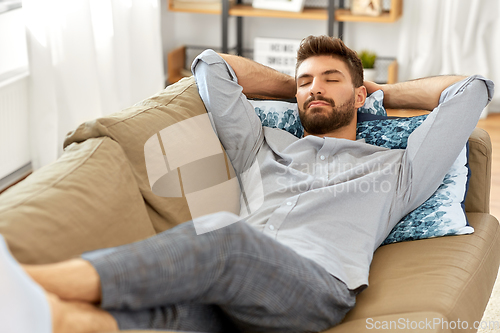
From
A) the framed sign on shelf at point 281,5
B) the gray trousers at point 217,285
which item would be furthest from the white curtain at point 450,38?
the gray trousers at point 217,285

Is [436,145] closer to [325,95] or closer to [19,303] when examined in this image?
[325,95]

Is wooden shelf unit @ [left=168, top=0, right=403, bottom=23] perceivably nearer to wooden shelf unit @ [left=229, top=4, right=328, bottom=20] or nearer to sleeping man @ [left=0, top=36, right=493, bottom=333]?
wooden shelf unit @ [left=229, top=4, right=328, bottom=20]

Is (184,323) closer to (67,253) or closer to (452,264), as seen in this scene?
(67,253)

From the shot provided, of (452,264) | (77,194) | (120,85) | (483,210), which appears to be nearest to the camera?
(77,194)

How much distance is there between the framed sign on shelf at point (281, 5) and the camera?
348 cm

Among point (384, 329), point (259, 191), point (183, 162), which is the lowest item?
point (384, 329)

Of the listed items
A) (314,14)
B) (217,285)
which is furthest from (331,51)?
(314,14)

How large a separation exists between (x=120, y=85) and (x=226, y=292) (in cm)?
230

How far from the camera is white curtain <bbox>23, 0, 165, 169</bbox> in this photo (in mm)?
2592

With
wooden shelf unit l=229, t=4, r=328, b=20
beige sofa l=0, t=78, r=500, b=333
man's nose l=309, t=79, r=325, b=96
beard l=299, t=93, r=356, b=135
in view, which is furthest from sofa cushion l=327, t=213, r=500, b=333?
wooden shelf unit l=229, t=4, r=328, b=20

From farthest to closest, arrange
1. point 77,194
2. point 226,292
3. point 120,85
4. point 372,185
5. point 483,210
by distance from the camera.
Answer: point 120,85 → point 483,210 → point 372,185 → point 77,194 → point 226,292

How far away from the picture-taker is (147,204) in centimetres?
138

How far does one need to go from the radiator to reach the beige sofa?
121 centimetres

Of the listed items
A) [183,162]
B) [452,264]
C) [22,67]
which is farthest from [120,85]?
[452,264]
